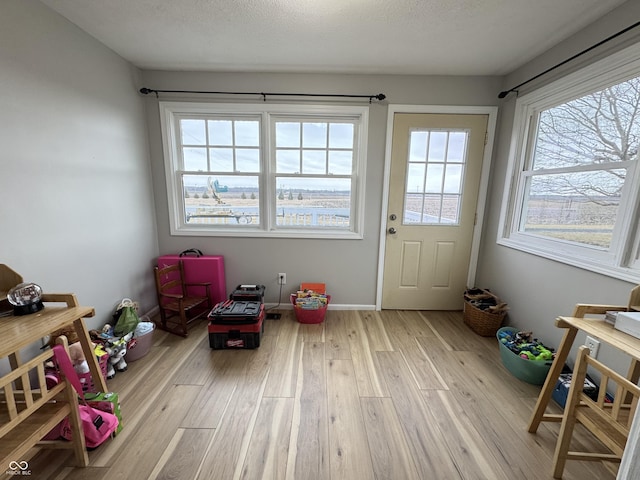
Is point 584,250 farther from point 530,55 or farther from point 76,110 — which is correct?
point 76,110

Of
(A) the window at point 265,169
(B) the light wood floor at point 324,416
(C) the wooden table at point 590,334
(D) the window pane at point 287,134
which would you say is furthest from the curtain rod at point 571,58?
(B) the light wood floor at point 324,416

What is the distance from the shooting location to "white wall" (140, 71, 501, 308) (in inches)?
94.8

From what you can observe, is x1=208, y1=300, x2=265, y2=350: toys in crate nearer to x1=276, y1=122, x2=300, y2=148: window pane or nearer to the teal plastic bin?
x1=276, y1=122, x2=300, y2=148: window pane

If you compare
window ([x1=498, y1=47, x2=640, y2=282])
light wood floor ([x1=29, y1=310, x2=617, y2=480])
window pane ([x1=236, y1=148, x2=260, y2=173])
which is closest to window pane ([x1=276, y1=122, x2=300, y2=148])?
window pane ([x1=236, y1=148, x2=260, y2=173])

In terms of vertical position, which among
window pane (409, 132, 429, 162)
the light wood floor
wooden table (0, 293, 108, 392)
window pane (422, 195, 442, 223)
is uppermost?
window pane (409, 132, 429, 162)

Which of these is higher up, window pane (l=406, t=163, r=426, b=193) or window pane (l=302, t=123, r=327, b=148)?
window pane (l=302, t=123, r=327, b=148)

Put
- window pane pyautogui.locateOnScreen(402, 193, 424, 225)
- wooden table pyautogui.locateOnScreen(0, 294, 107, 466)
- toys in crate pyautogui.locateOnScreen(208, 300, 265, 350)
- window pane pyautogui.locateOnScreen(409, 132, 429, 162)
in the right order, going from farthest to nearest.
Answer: window pane pyautogui.locateOnScreen(402, 193, 424, 225) < window pane pyautogui.locateOnScreen(409, 132, 429, 162) < toys in crate pyautogui.locateOnScreen(208, 300, 265, 350) < wooden table pyautogui.locateOnScreen(0, 294, 107, 466)

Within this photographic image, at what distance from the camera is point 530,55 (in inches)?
80.4

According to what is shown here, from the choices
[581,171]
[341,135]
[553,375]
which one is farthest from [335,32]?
[553,375]

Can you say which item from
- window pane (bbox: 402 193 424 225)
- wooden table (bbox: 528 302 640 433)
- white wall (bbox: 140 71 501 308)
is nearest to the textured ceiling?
white wall (bbox: 140 71 501 308)

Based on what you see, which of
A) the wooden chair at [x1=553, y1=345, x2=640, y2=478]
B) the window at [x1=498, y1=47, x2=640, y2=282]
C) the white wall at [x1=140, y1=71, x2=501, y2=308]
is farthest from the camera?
the white wall at [x1=140, y1=71, x2=501, y2=308]

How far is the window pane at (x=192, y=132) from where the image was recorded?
8.41ft

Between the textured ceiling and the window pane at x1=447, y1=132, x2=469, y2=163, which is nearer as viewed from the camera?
the textured ceiling

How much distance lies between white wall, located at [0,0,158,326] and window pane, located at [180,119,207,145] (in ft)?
1.14
